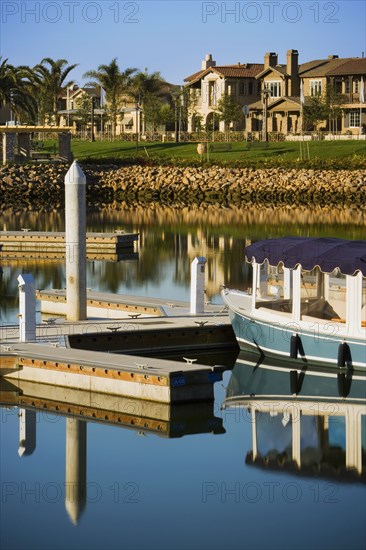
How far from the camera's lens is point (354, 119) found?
353 ft

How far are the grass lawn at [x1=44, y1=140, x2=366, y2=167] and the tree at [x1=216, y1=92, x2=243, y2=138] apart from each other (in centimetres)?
781

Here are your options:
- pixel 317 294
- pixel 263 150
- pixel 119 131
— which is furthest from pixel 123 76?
pixel 317 294

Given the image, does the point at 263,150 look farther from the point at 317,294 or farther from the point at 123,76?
the point at 317,294

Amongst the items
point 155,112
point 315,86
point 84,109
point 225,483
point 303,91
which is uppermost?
point 315,86

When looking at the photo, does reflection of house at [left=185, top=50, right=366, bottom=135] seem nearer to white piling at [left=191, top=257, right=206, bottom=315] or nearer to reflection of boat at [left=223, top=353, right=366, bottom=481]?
white piling at [left=191, top=257, right=206, bottom=315]

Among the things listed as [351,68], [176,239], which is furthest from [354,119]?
[176,239]

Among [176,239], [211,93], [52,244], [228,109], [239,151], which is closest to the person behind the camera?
[52,244]

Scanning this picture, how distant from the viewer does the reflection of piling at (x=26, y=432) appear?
67.9 ft

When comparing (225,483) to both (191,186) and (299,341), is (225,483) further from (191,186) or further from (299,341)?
(191,186)

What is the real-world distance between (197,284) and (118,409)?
656 centimetres

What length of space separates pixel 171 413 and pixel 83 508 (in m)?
4.46

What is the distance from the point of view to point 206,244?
5162cm

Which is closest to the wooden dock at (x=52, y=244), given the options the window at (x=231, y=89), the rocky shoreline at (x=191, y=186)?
the rocky shoreline at (x=191, y=186)

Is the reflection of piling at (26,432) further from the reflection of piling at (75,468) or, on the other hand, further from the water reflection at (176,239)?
the water reflection at (176,239)
